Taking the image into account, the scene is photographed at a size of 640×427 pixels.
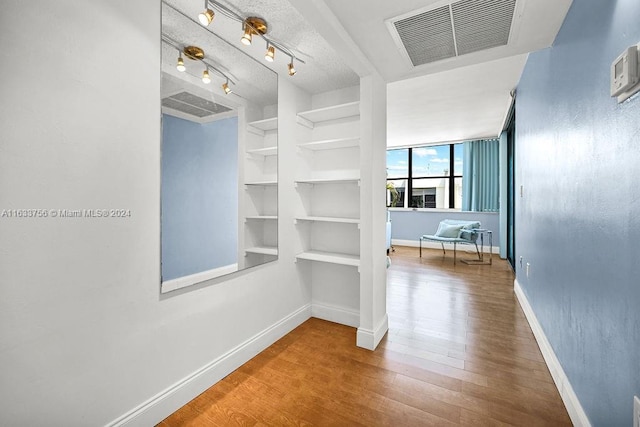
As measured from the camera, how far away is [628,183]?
103 cm

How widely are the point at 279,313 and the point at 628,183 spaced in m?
2.33

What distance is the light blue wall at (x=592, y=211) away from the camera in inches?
40.3

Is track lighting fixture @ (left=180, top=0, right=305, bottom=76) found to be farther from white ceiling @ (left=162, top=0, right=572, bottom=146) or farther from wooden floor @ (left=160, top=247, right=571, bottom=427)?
wooden floor @ (left=160, top=247, right=571, bottom=427)

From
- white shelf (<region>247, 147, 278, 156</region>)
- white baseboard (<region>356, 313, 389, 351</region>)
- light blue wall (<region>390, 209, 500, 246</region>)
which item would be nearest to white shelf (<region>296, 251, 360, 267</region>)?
white baseboard (<region>356, 313, 389, 351</region>)

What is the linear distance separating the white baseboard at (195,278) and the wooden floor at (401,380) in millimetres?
705

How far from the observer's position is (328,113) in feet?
8.76

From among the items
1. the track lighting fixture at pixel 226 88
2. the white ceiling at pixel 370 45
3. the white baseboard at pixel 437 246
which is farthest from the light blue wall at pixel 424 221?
the track lighting fixture at pixel 226 88

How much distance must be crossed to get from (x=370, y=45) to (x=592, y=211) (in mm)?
1621

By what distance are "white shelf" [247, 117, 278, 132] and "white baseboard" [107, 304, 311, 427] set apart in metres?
1.68

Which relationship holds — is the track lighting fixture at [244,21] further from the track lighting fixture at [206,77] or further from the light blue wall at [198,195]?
the light blue wall at [198,195]

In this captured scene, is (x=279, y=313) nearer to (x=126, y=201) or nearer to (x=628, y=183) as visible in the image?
(x=126, y=201)

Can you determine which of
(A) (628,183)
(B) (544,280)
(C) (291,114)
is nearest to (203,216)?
(C) (291,114)

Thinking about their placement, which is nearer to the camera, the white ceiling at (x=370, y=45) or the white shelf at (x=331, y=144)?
the white ceiling at (x=370, y=45)

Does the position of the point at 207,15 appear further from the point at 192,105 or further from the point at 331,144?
the point at 331,144
